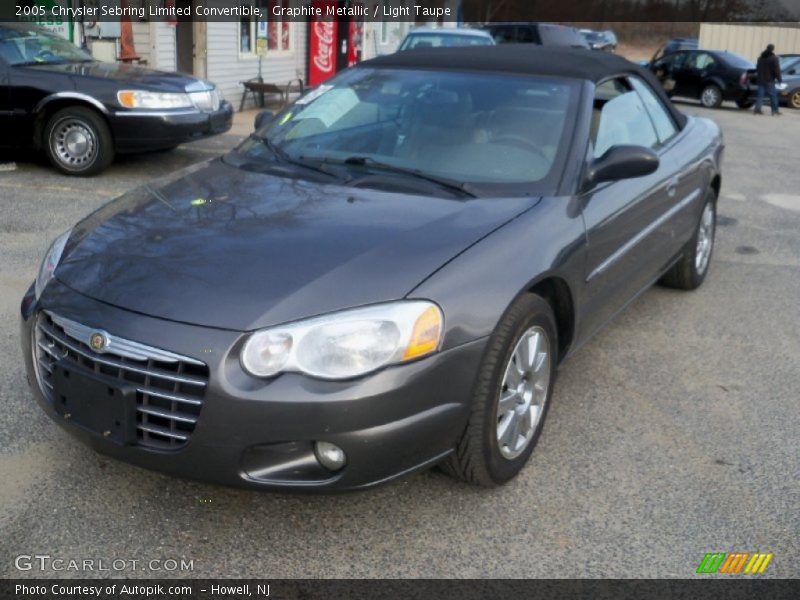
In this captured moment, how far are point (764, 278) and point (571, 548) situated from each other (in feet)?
13.3

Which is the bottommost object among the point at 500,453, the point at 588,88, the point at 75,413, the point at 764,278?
the point at 764,278

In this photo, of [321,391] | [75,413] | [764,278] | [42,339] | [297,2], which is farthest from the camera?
[297,2]

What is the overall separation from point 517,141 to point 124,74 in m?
6.32

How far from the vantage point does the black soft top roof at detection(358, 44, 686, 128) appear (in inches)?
169

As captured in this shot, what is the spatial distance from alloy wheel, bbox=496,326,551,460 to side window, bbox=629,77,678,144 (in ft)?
6.88

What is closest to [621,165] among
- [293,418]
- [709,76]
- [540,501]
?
[540,501]

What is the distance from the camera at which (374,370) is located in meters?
2.72

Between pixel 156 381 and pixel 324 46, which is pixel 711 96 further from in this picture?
pixel 156 381

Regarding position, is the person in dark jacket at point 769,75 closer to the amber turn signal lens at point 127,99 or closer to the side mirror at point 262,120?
the amber turn signal lens at point 127,99

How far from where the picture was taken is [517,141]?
3.93 metres

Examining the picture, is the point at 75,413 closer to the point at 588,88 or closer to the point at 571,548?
the point at 571,548

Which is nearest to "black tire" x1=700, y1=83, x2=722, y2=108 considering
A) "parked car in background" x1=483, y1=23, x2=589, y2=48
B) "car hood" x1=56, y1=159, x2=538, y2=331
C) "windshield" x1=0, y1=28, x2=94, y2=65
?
"parked car in background" x1=483, y1=23, x2=589, y2=48

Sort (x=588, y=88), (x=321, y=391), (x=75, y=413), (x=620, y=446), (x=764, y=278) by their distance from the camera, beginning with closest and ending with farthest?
1. (x=321, y=391)
2. (x=75, y=413)
3. (x=620, y=446)
4. (x=588, y=88)
5. (x=764, y=278)

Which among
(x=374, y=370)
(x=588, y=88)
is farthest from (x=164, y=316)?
(x=588, y=88)
